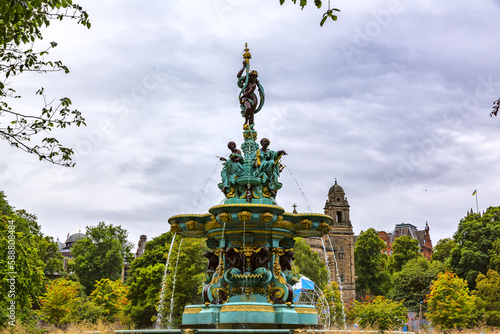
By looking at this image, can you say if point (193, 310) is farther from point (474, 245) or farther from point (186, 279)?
point (474, 245)

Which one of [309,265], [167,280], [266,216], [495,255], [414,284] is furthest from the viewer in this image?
[414,284]

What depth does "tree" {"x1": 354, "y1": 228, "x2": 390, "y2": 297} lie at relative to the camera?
6712 cm

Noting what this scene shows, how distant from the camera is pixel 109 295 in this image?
47219 mm

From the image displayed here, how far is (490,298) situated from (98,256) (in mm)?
39765

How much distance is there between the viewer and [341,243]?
68.9m

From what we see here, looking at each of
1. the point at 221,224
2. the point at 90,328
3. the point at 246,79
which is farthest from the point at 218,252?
the point at 246,79

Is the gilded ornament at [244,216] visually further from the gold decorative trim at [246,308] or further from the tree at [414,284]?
the tree at [414,284]

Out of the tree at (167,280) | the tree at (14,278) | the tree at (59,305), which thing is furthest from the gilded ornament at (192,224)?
the tree at (59,305)

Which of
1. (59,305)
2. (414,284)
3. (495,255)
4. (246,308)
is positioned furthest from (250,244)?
(414,284)

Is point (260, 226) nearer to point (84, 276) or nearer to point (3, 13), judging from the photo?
point (3, 13)

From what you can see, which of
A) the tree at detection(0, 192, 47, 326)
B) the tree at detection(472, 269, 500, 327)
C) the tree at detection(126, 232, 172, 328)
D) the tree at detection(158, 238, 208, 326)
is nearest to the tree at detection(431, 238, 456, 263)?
the tree at detection(472, 269, 500, 327)

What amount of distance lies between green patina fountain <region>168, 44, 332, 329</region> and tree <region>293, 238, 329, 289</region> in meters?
32.5

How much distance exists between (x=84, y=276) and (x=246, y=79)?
5046 centimetres

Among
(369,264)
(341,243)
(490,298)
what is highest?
(341,243)
